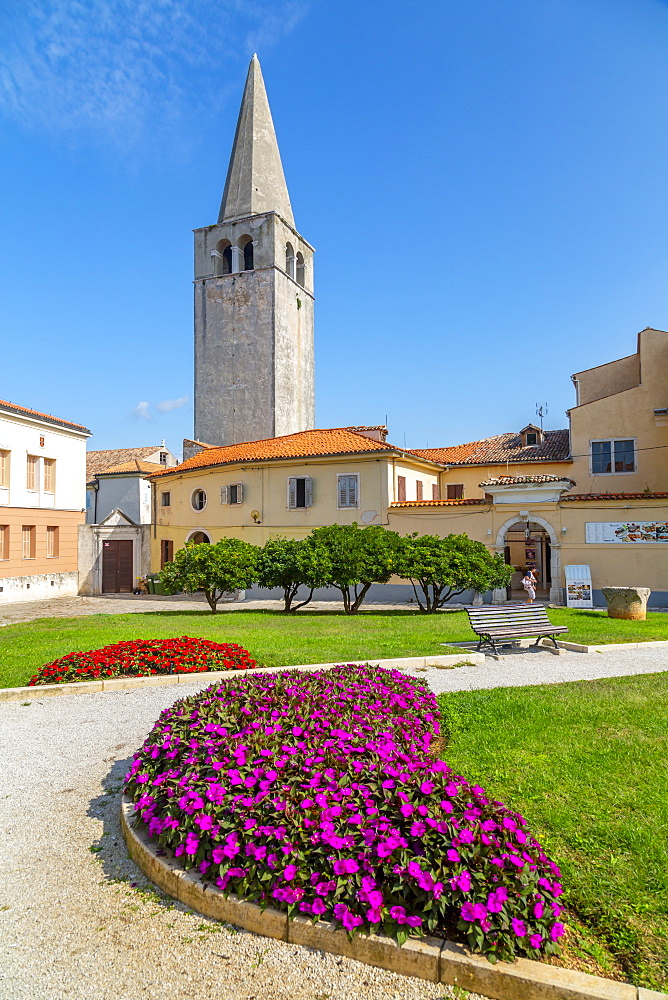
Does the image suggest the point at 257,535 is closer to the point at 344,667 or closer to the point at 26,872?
the point at 344,667

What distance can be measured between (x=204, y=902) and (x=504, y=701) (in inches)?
203

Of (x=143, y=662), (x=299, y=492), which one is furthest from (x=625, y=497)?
(x=143, y=662)

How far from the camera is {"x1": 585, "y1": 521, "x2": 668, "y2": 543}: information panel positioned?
871 inches

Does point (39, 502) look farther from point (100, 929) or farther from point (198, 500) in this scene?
point (100, 929)

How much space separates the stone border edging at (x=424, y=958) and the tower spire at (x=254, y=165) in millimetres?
51287

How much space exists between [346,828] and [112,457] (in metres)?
47.6

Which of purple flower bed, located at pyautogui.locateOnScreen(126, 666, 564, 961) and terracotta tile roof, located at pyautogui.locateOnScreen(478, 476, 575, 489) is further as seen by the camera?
terracotta tile roof, located at pyautogui.locateOnScreen(478, 476, 575, 489)

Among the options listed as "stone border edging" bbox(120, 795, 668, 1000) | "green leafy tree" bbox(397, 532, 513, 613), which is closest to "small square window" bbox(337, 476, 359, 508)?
"green leafy tree" bbox(397, 532, 513, 613)

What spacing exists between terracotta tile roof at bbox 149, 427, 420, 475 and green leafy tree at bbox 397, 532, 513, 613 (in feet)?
26.5

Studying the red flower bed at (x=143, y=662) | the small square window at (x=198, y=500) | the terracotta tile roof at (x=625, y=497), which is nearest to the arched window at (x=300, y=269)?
the small square window at (x=198, y=500)

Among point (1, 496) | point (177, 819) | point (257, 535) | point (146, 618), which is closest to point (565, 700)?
point (177, 819)

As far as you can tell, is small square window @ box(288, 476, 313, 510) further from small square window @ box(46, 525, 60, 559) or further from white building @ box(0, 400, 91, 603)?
small square window @ box(46, 525, 60, 559)

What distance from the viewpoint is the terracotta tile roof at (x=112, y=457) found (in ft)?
152

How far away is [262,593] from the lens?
2936cm
